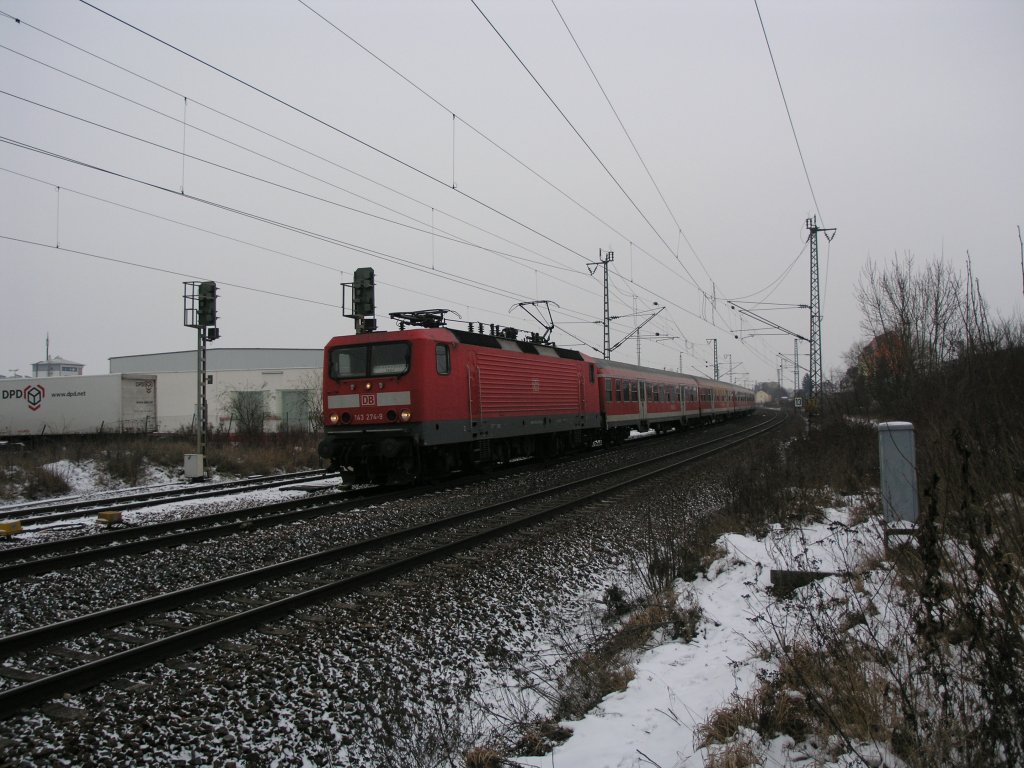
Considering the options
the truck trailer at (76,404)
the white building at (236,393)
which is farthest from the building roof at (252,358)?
the truck trailer at (76,404)

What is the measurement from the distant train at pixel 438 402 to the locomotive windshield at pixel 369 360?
0.8 inches

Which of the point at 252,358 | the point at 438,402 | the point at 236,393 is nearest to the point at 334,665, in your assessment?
the point at 438,402

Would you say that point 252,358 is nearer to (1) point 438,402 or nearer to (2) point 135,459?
(2) point 135,459

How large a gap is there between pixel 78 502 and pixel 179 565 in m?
7.56

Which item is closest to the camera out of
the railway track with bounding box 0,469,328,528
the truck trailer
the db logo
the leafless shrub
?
the railway track with bounding box 0,469,328,528

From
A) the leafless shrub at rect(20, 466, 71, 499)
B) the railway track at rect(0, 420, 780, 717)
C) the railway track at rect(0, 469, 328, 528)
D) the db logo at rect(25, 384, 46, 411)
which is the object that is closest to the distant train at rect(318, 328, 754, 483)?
the railway track at rect(0, 469, 328, 528)

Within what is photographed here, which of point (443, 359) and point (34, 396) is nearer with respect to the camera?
point (443, 359)

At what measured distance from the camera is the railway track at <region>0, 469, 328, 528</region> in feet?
33.8

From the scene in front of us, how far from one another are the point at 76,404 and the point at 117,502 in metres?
27.4

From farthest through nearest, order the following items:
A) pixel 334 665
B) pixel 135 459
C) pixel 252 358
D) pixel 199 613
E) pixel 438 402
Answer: pixel 252 358 → pixel 135 459 → pixel 438 402 → pixel 199 613 → pixel 334 665

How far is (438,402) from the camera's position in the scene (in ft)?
40.5

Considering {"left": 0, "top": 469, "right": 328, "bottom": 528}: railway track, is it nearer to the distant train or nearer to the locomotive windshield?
the distant train

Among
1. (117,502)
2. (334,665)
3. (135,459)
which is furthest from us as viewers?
(135,459)

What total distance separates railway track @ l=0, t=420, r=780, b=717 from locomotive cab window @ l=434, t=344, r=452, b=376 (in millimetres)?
4429
